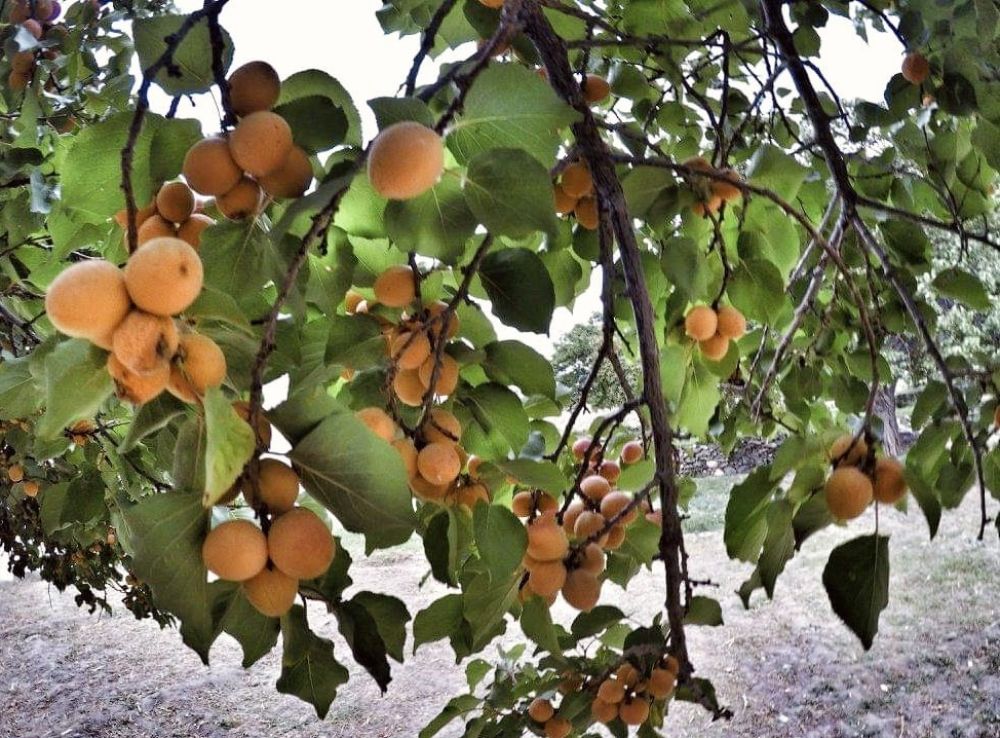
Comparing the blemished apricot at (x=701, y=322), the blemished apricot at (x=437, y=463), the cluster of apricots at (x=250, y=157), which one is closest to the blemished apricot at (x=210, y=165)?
the cluster of apricots at (x=250, y=157)

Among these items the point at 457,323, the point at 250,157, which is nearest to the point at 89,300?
the point at 250,157

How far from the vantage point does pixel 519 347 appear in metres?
0.64

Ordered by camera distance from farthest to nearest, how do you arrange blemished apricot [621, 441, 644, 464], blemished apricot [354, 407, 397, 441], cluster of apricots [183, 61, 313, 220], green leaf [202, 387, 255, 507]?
blemished apricot [621, 441, 644, 464] < blemished apricot [354, 407, 397, 441] < cluster of apricots [183, 61, 313, 220] < green leaf [202, 387, 255, 507]

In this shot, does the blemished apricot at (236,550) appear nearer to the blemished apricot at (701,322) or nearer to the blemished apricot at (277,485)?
the blemished apricot at (277,485)

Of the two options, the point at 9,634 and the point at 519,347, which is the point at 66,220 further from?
the point at 9,634

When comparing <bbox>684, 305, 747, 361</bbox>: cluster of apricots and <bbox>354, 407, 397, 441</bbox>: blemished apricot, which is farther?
<bbox>684, 305, 747, 361</bbox>: cluster of apricots

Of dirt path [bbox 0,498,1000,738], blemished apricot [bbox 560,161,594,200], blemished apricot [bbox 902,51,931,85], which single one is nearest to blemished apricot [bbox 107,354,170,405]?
blemished apricot [bbox 560,161,594,200]

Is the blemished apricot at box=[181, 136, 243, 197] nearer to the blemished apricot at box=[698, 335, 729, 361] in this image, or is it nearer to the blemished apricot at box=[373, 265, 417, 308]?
the blemished apricot at box=[373, 265, 417, 308]

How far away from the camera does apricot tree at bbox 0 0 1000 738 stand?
1.22ft

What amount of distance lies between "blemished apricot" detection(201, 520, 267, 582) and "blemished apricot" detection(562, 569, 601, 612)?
0.37 meters

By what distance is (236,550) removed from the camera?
0.36 m

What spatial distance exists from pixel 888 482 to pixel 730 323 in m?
0.32

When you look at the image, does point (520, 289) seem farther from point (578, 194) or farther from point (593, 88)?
point (593, 88)

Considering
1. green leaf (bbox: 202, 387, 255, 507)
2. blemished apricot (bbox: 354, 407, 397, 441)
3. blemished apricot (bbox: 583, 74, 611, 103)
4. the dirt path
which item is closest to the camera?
green leaf (bbox: 202, 387, 255, 507)
